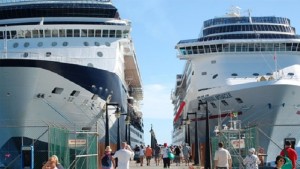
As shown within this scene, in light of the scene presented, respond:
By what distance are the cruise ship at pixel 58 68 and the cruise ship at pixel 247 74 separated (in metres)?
6.11

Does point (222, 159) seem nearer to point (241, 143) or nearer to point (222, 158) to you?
point (222, 158)

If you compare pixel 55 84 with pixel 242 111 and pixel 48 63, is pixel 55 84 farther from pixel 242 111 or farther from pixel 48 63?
pixel 242 111

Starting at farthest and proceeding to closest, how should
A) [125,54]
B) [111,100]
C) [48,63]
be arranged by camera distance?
[125,54]
[111,100]
[48,63]

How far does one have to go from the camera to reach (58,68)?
27.9 meters

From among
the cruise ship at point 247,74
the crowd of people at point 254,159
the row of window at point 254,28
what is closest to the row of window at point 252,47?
the cruise ship at point 247,74

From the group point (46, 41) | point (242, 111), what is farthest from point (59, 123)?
point (242, 111)

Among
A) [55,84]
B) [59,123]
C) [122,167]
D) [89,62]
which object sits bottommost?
[122,167]

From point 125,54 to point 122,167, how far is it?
31257 mm

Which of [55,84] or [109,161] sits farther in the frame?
[55,84]

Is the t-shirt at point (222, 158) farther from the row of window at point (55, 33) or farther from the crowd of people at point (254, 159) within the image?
the row of window at point (55, 33)

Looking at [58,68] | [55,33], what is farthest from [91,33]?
[58,68]

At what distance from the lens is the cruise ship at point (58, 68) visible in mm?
27156

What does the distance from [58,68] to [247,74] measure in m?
18.2

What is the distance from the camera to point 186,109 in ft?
156
